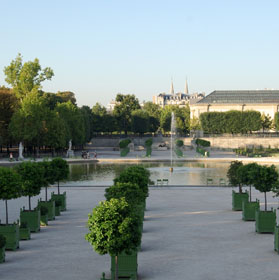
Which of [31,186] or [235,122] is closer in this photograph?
[31,186]

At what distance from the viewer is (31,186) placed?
81.1 ft

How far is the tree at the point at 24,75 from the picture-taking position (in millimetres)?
87562

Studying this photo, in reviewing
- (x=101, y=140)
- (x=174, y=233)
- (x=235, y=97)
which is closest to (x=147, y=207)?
(x=174, y=233)

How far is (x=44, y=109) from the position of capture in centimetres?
7994

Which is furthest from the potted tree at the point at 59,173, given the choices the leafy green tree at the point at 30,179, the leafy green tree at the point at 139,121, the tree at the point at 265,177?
the leafy green tree at the point at 139,121

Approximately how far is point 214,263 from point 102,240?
4909 mm

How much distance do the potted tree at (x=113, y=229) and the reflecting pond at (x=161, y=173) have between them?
31299mm

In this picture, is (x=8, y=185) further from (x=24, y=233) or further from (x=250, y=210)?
(x=250, y=210)

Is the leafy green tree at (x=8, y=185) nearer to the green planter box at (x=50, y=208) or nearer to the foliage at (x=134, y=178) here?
the green planter box at (x=50, y=208)

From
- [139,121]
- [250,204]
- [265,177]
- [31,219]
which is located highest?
[139,121]

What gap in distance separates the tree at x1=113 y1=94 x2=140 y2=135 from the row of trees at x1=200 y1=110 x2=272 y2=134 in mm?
19251

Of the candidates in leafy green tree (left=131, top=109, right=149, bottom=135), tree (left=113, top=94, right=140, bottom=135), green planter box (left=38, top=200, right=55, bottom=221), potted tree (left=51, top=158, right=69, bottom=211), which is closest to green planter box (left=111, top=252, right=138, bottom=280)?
green planter box (left=38, top=200, right=55, bottom=221)

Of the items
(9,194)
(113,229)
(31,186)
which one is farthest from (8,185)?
(113,229)

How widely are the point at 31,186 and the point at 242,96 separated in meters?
119
